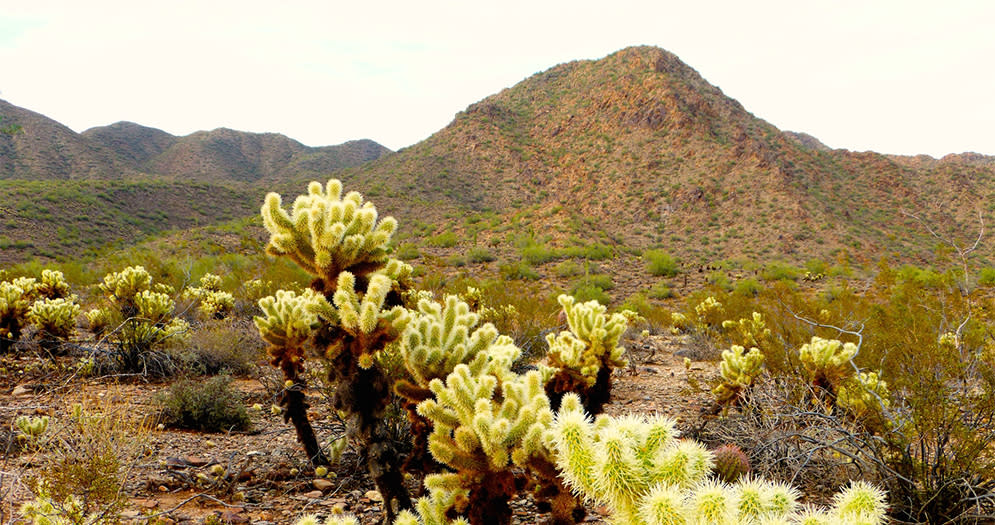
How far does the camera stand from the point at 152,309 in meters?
7.98

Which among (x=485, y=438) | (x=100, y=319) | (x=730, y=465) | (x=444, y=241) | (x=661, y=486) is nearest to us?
(x=661, y=486)

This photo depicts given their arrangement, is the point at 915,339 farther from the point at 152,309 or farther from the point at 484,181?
the point at 484,181

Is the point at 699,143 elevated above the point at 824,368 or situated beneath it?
elevated above

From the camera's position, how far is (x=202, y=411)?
17.2 feet

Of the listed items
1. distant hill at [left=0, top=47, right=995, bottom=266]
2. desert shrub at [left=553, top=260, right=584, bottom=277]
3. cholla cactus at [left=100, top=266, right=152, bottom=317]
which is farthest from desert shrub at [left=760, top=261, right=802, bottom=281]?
cholla cactus at [left=100, top=266, right=152, bottom=317]

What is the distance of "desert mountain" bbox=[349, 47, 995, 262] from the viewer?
121 ft

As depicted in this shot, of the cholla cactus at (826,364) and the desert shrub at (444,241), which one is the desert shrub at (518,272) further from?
the cholla cactus at (826,364)

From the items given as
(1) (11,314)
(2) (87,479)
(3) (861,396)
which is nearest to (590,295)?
(3) (861,396)

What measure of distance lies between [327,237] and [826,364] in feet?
16.1

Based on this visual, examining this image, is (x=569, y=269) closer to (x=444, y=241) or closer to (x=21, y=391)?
(x=444, y=241)

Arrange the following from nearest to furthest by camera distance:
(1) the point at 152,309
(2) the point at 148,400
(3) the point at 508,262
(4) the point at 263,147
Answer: (2) the point at 148,400, (1) the point at 152,309, (3) the point at 508,262, (4) the point at 263,147

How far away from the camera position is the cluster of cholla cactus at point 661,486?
4.81 feet

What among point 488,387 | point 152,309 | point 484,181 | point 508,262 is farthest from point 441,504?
point 484,181

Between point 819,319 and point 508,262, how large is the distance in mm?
18854
